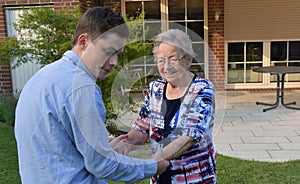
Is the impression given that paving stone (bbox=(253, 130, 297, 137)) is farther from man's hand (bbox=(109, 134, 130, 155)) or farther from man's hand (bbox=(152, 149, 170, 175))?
man's hand (bbox=(152, 149, 170, 175))

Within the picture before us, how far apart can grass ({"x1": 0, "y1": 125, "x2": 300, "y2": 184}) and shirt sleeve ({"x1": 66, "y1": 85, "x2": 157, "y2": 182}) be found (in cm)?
211

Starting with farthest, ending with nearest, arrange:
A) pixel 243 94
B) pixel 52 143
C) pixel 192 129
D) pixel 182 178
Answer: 1. pixel 243 94
2. pixel 182 178
3. pixel 192 129
4. pixel 52 143

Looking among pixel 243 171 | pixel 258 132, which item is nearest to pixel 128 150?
pixel 243 171

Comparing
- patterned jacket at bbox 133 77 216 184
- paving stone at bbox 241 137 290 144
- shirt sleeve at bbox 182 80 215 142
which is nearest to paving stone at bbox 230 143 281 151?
paving stone at bbox 241 137 290 144

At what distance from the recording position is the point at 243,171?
322 centimetres

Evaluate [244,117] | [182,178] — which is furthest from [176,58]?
[244,117]

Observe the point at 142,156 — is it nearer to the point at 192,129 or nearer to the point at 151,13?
the point at 192,129

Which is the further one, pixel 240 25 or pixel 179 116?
pixel 240 25

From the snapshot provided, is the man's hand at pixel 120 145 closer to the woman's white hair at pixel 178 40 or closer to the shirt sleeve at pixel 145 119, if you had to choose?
the shirt sleeve at pixel 145 119

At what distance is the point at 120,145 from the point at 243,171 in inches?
83.1

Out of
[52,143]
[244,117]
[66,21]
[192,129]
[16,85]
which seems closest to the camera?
[52,143]

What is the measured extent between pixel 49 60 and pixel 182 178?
3.24 meters

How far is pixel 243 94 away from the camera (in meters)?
7.20

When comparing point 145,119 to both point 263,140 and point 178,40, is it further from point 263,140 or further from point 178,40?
point 263,140
